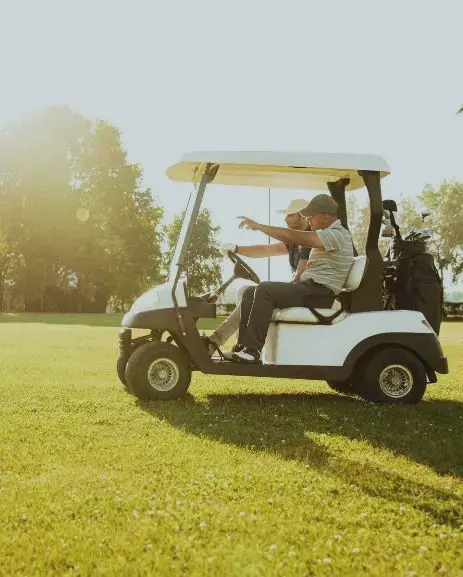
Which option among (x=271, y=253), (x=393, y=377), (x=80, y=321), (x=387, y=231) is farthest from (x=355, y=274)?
(x=80, y=321)

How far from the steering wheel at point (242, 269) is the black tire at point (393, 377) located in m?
1.38

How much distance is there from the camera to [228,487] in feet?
13.5

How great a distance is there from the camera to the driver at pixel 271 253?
24.5 feet

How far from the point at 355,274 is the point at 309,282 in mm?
484

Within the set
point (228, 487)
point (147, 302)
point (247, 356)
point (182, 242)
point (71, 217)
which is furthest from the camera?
point (71, 217)

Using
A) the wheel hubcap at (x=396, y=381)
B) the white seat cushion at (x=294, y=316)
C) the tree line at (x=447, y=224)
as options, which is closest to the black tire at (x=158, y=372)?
the white seat cushion at (x=294, y=316)

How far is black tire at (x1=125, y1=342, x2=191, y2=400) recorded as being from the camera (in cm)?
711

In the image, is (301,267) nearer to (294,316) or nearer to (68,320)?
(294,316)

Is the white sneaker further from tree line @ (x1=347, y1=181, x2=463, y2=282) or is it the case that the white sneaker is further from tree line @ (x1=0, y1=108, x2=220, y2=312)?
tree line @ (x1=347, y1=181, x2=463, y2=282)

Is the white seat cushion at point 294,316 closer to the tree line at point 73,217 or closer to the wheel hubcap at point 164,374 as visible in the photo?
the wheel hubcap at point 164,374

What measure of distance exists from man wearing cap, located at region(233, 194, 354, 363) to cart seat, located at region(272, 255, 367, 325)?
0.18 ft

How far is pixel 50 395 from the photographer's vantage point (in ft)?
24.9

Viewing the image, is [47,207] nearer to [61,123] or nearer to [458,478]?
[61,123]

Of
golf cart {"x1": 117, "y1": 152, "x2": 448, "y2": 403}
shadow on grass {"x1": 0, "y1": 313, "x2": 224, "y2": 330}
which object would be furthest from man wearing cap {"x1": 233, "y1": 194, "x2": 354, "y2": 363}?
shadow on grass {"x1": 0, "y1": 313, "x2": 224, "y2": 330}
